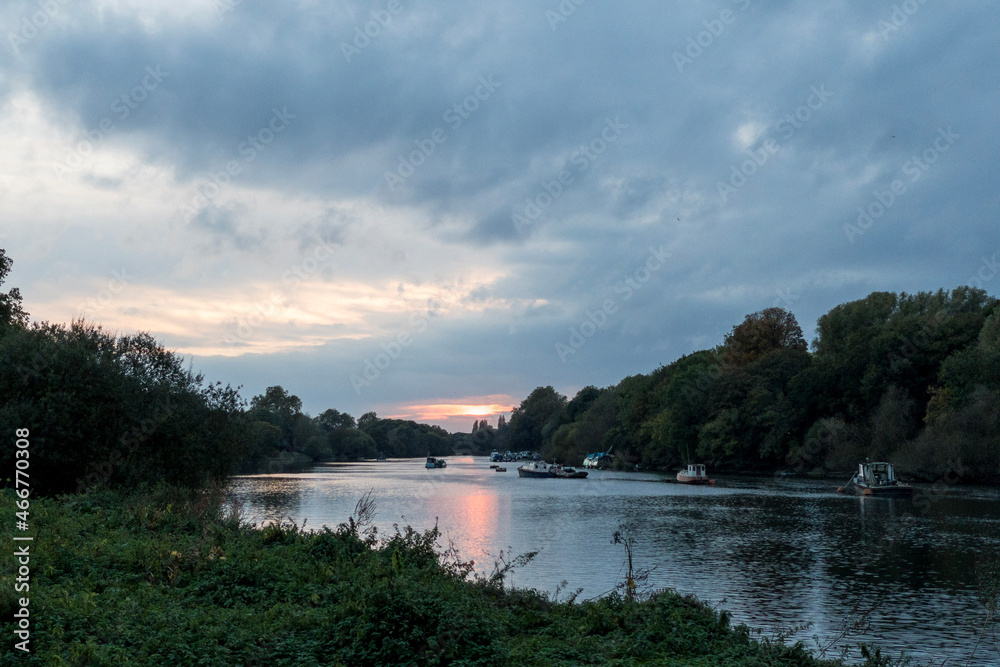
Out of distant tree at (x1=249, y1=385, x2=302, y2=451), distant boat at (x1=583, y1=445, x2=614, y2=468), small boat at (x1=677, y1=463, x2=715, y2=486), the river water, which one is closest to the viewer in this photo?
the river water

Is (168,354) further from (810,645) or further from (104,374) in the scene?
(810,645)

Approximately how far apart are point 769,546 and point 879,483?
111 feet

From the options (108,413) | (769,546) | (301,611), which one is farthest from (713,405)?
(301,611)

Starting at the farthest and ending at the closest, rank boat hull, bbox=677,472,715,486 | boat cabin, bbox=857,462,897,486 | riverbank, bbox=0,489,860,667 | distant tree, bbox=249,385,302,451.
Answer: distant tree, bbox=249,385,302,451 → boat hull, bbox=677,472,715,486 → boat cabin, bbox=857,462,897,486 → riverbank, bbox=0,489,860,667

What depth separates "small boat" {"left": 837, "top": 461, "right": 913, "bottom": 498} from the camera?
5978 cm

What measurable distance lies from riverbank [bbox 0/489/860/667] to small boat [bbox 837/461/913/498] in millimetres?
52832

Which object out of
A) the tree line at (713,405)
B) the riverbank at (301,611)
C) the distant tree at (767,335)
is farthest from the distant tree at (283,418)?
the riverbank at (301,611)

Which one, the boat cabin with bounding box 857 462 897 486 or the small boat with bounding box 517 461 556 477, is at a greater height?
the boat cabin with bounding box 857 462 897 486

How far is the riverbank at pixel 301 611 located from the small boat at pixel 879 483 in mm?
52832

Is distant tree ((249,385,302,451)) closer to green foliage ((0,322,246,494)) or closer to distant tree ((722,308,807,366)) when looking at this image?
distant tree ((722,308,807,366))

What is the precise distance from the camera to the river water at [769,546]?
21.1 m

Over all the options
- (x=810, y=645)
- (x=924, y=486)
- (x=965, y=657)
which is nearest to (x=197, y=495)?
(x=810, y=645)

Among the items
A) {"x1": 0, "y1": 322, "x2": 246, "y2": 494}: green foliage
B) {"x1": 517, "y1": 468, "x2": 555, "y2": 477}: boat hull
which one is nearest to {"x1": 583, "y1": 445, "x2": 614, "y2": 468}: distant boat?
{"x1": 517, "y1": 468, "x2": 555, "y2": 477}: boat hull

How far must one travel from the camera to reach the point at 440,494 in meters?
71.4
